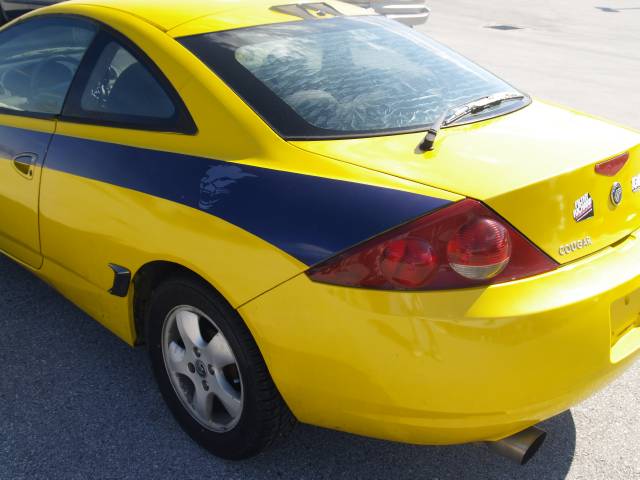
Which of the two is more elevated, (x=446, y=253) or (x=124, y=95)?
(x=124, y=95)

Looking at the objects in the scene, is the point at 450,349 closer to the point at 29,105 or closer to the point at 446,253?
the point at 446,253

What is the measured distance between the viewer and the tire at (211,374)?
230 centimetres

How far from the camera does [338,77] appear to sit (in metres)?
2.63

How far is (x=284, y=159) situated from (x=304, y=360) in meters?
0.60

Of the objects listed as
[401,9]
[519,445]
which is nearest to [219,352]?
[519,445]

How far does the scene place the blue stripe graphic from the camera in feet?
6.57

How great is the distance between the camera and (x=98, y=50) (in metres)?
2.88

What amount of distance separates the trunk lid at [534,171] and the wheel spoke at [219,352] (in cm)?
68

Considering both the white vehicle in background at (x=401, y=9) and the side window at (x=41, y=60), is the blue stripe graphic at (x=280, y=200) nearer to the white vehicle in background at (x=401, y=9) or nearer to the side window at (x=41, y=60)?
the side window at (x=41, y=60)

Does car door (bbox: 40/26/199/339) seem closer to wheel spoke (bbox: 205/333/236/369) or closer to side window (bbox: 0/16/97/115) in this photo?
side window (bbox: 0/16/97/115)

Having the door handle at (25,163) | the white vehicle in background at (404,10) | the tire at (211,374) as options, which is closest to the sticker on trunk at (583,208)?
the tire at (211,374)

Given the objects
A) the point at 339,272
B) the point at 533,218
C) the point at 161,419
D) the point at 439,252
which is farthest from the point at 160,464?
the point at 533,218

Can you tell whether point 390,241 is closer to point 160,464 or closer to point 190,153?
point 190,153

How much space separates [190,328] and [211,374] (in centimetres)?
17
